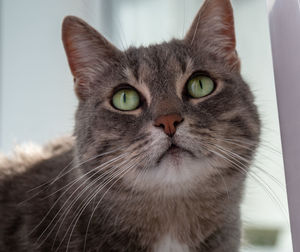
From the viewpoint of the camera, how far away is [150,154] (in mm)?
1255

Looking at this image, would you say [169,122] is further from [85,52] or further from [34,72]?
[34,72]

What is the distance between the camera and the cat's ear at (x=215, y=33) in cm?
158

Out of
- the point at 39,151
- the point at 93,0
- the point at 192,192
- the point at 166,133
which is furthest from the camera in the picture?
the point at 93,0

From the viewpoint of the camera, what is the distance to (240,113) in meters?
1.45

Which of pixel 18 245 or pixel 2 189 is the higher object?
pixel 2 189

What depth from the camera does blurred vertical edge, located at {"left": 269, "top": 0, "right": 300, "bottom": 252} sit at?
1.15 m

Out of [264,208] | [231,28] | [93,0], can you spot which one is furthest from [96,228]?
[93,0]

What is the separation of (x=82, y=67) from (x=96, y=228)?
63cm

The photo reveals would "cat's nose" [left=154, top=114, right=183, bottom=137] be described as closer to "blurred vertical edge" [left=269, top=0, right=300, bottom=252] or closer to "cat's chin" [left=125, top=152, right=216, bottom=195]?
"cat's chin" [left=125, top=152, right=216, bottom=195]

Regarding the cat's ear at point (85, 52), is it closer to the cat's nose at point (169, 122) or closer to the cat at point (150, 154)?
the cat at point (150, 154)

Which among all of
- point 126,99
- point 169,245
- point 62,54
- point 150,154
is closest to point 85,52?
point 126,99

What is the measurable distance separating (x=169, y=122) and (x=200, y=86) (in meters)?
0.31

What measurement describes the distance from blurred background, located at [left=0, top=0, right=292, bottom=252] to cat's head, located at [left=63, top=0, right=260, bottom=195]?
1.45ft

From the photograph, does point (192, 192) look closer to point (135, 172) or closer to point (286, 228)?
point (135, 172)
